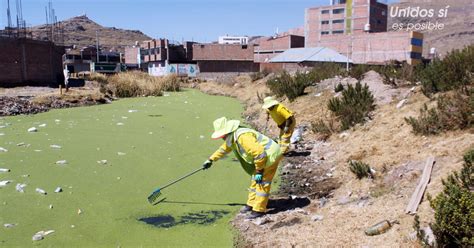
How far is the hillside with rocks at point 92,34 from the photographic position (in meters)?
111

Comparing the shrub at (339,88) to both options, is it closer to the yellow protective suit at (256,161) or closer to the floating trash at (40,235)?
the yellow protective suit at (256,161)

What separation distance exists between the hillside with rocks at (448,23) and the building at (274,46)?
94.7 feet

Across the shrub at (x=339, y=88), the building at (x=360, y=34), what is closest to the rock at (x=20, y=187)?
the shrub at (x=339, y=88)

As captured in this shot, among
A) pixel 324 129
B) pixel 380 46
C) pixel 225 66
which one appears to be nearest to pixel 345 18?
pixel 380 46

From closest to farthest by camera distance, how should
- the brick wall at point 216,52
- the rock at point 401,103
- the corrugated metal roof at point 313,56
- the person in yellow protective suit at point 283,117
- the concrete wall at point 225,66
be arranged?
the person in yellow protective suit at point 283,117 → the rock at point 401,103 → the corrugated metal roof at point 313,56 → the brick wall at point 216,52 → the concrete wall at point 225,66

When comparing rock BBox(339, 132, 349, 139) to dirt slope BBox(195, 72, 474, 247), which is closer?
dirt slope BBox(195, 72, 474, 247)

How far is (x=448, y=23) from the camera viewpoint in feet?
358

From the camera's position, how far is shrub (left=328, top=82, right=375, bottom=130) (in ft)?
27.3

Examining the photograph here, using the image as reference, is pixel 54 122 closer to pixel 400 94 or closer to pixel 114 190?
pixel 114 190

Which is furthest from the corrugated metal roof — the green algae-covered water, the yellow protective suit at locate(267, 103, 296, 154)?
the yellow protective suit at locate(267, 103, 296, 154)

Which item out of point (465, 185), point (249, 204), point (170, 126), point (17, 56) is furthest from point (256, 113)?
point (17, 56)

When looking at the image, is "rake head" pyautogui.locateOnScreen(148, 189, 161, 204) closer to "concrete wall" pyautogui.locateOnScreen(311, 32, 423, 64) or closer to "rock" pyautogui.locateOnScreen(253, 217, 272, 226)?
"rock" pyautogui.locateOnScreen(253, 217, 272, 226)

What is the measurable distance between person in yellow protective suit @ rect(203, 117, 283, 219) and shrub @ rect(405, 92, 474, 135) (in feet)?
8.93

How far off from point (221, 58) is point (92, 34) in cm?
8573
